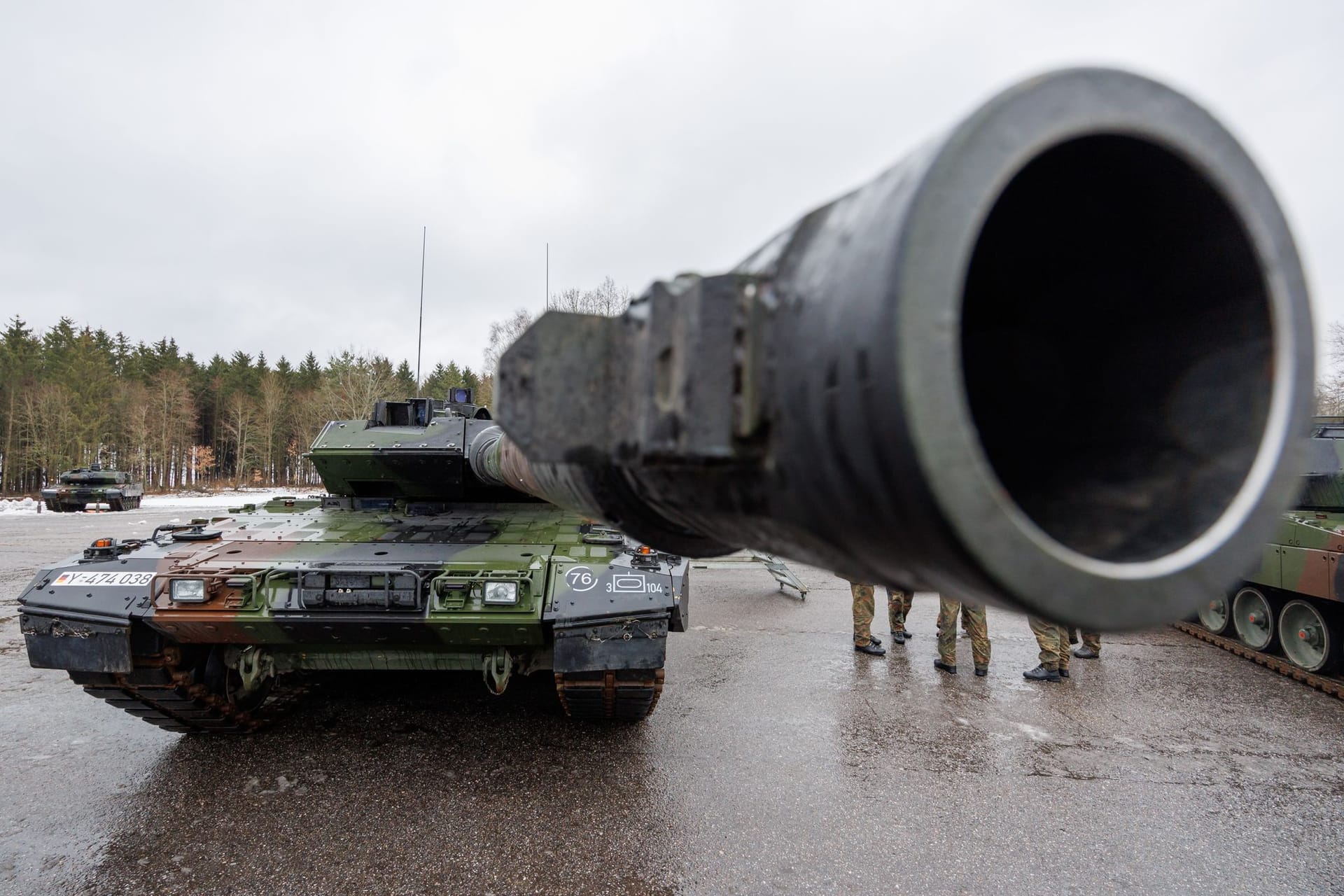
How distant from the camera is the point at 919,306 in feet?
1.80

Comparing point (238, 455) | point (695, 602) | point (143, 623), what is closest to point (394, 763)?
point (143, 623)

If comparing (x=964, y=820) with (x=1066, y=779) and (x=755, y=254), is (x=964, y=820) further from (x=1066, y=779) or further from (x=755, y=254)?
(x=755, y=254)

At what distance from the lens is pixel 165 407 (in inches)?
1507

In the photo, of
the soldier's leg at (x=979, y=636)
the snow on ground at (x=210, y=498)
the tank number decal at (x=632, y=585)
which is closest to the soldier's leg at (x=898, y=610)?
the soldier's leg at (x=979, y=636)

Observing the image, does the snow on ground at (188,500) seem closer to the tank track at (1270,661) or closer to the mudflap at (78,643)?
the mudflap at (78,643)

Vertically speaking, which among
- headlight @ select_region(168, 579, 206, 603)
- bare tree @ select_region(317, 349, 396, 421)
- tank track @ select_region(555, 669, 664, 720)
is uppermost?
bare tree @ select_region(317, 349, 396, 421)

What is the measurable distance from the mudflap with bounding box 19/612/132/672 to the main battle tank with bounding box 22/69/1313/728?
3957mm

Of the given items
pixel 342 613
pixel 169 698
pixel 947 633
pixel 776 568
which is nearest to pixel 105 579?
pixel 169 698

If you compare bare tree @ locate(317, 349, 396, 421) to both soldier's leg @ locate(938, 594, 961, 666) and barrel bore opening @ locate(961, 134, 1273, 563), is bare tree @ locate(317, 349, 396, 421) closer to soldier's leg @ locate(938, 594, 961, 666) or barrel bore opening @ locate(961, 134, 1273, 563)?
soldier's leg @ locate(938, 594, 961, 666)

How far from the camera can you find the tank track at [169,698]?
416cm

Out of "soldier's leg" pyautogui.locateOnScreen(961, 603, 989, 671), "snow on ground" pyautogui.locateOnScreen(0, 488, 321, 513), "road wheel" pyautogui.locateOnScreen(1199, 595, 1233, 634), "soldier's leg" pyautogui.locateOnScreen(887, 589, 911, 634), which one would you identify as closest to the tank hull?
"soldier's leg" pyautogui.locateOnScreen(961, 603, 989, 671)

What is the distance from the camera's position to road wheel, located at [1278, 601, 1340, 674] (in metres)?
6.53

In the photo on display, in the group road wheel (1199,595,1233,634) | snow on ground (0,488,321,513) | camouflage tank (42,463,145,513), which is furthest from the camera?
snow on ground (0,488,321,513)

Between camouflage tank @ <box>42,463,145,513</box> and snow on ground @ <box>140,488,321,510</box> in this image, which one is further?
snow on ground @ <box>140,488,321,510</box>
